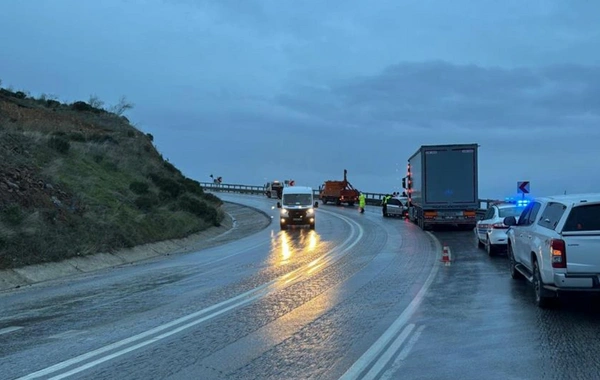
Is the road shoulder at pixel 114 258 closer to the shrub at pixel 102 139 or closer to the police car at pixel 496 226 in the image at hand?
the police car at pixel 496 226

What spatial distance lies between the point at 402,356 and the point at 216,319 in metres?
3.39

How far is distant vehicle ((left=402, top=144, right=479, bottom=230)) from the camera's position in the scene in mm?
28672

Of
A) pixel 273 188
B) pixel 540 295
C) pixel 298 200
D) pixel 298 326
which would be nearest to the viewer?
pixel 298 326

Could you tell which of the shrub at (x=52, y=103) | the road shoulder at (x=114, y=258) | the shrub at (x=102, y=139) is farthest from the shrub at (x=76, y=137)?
the shrub at (x=52, y=103)

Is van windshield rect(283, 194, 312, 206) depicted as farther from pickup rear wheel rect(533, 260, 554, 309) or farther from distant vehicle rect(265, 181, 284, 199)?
distant vehicle rect(265, 181, 284, 199)

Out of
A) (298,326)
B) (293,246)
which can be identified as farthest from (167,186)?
(298,326)

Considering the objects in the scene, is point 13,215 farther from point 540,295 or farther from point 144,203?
point 540,295

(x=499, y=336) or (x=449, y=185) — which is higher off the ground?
(x=449, y=185)

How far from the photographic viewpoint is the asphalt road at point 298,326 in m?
6.39

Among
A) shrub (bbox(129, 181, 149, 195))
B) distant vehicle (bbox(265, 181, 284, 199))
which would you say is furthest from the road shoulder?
distant vehicle (bbox(265, 181, 284, 199))

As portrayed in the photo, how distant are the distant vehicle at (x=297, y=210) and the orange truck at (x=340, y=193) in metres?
26.0

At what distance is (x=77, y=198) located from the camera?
→ 2305 cm

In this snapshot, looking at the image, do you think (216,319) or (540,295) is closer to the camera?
(216,319)

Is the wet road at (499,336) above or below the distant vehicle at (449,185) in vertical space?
below
